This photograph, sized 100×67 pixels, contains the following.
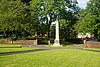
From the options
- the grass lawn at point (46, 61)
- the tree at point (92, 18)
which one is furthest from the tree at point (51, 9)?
the grass lawn at point (46, 61)

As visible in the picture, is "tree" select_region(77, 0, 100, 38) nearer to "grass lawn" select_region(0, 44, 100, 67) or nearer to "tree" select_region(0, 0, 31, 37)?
"tree" select_region(0, 0, 31, 37)

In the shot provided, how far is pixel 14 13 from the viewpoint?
5322 centimetres

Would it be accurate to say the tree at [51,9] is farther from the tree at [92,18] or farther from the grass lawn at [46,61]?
the grass lawn at [46,61]

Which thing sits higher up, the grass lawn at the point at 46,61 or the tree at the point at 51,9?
the tree at the point at 51,9

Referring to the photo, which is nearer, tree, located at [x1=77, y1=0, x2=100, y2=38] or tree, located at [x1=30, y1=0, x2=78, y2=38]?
tree, located at [x1=77, y1=0, x2=100, y2=38]

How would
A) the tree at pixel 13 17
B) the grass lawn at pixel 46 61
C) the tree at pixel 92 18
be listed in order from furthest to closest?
the tree at pixel 92 18 < the tree at pixel 13 17 < the grass lawn at pixel 46 61

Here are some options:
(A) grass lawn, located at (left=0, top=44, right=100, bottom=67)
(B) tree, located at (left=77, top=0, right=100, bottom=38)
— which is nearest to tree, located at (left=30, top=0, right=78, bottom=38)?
(B) tree, located at (left=77, top=0, right=100, bottom=38)

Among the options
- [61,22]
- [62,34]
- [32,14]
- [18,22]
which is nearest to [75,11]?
[62,34]

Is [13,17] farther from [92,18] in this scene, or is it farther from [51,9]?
[92,18]

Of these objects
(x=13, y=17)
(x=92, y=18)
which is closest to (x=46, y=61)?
(x=13, y=17)

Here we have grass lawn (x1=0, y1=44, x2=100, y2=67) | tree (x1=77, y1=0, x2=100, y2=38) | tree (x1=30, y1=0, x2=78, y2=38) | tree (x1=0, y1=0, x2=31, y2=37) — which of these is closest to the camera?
grass lawn (x1=0, y1=44, x2=100, y2=67)

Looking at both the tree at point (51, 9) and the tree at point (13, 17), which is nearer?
the tree at point (13, 17)

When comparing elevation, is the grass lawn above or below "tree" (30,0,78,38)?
below

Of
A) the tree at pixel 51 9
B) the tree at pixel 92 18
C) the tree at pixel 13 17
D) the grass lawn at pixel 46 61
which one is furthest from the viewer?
the tree at pixel 51 9
